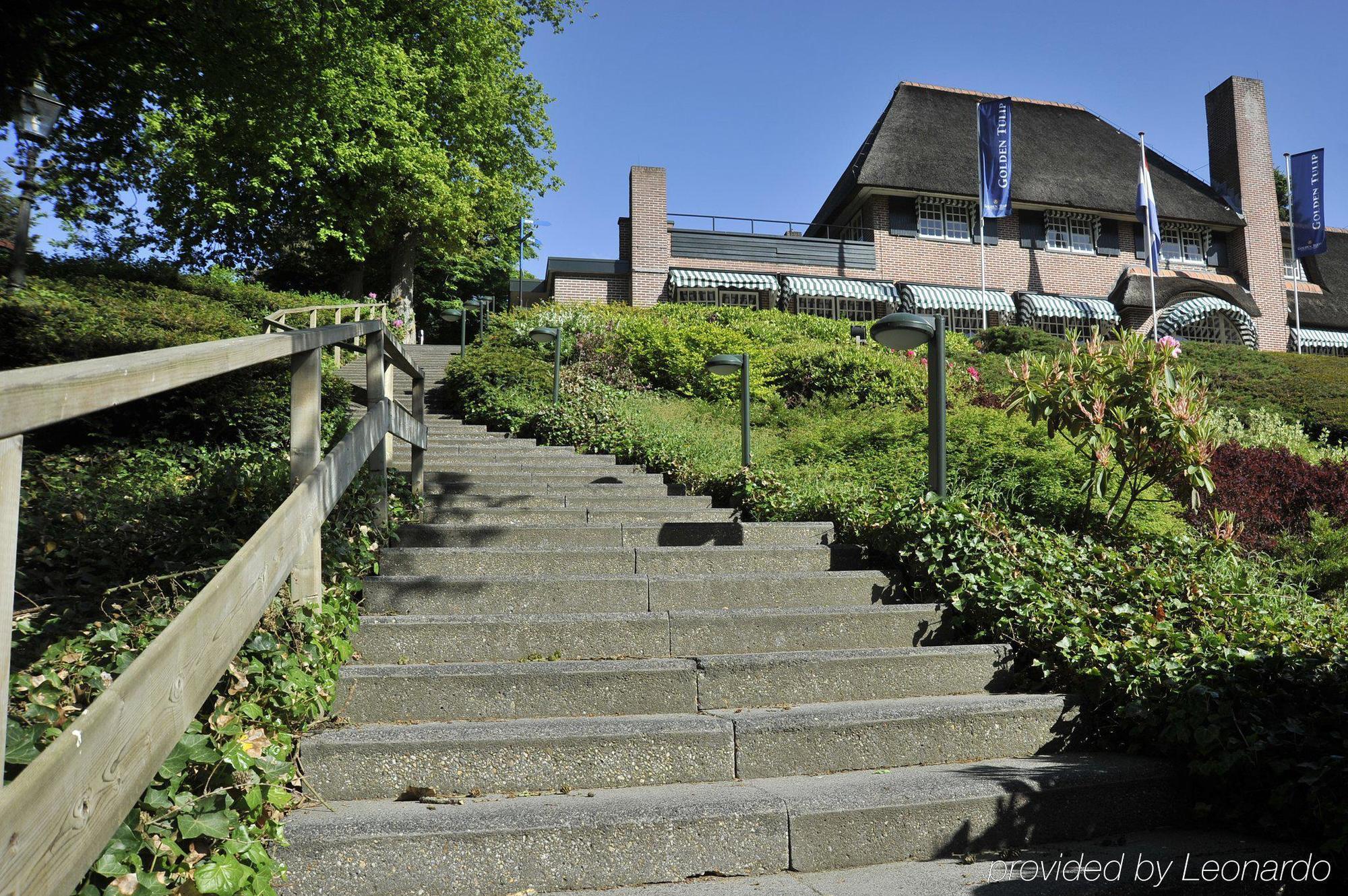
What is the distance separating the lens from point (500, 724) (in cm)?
309

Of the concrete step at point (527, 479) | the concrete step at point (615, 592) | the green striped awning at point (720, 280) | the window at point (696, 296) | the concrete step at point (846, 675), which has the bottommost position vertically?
the concrete step at point (846, 675)

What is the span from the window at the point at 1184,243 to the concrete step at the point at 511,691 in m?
29.7

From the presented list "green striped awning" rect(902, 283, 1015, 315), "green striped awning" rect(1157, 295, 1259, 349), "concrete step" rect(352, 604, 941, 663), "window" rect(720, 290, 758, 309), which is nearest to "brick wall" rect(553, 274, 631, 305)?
"window" rect(720, 290, 758, 309)

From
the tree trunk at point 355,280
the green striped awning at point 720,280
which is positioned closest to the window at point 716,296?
the green striped awning at point 720,280

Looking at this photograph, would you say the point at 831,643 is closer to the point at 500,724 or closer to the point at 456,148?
the point at 500,724

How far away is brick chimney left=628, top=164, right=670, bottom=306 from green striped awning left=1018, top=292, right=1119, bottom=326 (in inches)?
416

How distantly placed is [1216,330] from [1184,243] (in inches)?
120

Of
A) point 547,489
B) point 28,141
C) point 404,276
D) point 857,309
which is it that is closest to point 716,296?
point 857,309

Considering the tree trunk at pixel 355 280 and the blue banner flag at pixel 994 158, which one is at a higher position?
the blue banner flag at pixel 994 158

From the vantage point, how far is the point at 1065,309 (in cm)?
2534

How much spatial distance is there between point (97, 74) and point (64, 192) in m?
2.59

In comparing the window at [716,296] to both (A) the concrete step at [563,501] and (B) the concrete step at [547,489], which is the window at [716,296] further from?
(A) the concrete step at [563,501]

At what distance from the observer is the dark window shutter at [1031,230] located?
2609cm

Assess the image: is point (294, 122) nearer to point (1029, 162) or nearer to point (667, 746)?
point (667, 746)
